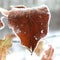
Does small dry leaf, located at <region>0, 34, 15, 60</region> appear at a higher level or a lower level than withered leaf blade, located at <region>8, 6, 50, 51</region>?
lower

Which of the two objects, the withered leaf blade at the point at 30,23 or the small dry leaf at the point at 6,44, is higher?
the withered leaf blade at the point at 30,23

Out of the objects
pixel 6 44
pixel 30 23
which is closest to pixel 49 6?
pixel 30 23

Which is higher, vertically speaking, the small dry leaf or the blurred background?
the blurred background

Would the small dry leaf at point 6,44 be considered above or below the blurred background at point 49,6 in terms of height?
below

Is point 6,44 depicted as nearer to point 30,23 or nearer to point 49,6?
point 30,23

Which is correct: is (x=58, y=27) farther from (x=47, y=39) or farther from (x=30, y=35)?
(x=30, y=35)

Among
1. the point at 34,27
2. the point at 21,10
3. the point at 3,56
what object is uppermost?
the point at 21,10

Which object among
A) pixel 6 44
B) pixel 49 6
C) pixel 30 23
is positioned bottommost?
pixel 6 44

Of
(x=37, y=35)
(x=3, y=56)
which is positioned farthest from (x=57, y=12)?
(x=3, y=56)
